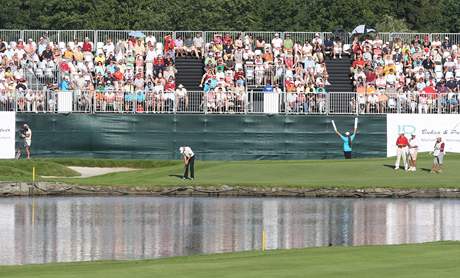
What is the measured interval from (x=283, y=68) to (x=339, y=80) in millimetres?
2973

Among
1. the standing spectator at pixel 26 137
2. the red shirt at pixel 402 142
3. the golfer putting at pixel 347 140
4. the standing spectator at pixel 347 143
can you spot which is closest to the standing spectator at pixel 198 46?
the golfer putting at pixel 347 140

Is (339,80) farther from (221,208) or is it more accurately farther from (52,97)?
(221,208)

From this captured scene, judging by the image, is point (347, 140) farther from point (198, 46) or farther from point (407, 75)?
point (198, 46)

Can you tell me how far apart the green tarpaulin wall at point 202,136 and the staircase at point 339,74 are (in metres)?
3.13

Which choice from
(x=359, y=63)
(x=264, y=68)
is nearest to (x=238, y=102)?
(x=264, y=68)

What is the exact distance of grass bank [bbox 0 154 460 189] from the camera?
49.5m

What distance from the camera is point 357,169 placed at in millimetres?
53938

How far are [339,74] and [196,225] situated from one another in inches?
1152

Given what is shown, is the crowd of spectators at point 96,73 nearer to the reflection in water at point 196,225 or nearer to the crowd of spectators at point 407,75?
the crowd of spectators at point 407,75

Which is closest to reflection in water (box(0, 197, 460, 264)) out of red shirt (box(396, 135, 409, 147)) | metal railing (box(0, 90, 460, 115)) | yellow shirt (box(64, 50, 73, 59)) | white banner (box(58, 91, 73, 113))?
red shirt (box(396, 135, 409, 147))

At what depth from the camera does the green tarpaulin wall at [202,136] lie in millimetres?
60938

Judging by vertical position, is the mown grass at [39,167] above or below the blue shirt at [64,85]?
below

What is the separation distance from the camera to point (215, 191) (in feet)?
159

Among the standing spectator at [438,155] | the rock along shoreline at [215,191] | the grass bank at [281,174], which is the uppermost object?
the standing spectator at [438,155]
